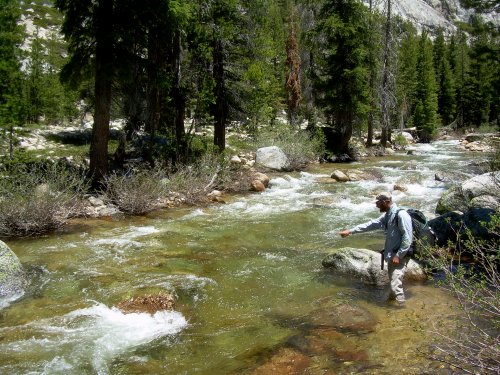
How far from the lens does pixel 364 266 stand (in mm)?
7656

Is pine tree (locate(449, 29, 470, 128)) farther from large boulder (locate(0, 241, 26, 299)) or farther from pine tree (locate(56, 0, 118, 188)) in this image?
large boulder (locate(0, 241, 26, 299))

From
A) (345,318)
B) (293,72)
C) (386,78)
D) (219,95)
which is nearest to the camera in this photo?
(345,318)

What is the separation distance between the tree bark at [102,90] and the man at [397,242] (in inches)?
364

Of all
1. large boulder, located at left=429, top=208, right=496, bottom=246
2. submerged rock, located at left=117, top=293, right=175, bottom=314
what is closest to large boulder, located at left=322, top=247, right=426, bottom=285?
large boulder, located at left=429, top=208, right=496, bottom=246

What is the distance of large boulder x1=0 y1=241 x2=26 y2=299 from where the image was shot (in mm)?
6711

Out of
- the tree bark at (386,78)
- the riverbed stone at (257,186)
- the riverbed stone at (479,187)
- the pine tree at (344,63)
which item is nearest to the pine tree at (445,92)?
the tree bark at (386,78)

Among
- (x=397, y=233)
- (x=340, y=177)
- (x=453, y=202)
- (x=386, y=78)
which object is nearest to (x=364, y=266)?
(x=397, y=233)

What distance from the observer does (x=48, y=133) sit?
22.1 meters

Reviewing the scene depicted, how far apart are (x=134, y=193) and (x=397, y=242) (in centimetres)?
776

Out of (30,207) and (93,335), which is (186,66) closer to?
(30,207)

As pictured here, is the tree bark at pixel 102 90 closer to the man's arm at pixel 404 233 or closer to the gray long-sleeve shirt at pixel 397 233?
the gray long-sleeve shirt at pixel 397 233

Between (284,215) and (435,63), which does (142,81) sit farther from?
(435,63)

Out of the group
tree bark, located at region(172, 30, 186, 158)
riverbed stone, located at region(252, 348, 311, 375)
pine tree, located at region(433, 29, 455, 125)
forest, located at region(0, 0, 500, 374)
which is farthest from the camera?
pine tree, located at region(433, 29, 455, 125)

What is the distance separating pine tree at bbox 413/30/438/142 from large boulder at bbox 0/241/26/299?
158 feet
